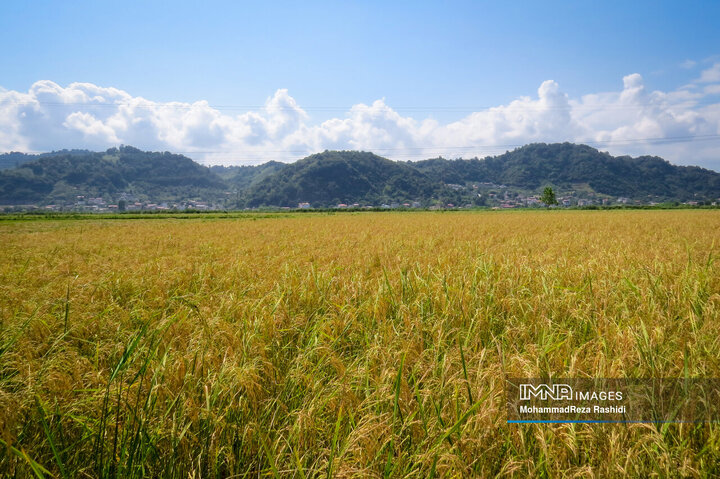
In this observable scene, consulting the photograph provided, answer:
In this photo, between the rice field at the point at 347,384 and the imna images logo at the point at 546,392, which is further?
the imna images logo at the point at 546,392

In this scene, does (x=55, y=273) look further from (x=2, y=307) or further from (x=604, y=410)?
(x=604, y=410)

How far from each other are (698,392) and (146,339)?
5698mm

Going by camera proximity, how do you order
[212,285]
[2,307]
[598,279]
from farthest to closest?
[212,285] → [598,279] → [2,307]

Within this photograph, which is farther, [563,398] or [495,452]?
[563,398]

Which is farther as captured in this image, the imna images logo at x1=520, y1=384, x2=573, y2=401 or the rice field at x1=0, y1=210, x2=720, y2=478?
the imna images logo at x1=520, y1=384, x2=573, y2=401

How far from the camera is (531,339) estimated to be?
3947 mm

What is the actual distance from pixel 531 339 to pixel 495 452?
2.10 metres

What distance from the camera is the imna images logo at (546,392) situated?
2.68m

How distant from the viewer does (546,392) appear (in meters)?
2.71

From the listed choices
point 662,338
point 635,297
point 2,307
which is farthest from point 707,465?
point 2,307

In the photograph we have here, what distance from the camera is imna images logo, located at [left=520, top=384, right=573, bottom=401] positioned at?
8.80 ft

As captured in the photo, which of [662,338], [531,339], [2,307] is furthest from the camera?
[2,307]

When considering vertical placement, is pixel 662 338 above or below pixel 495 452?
above

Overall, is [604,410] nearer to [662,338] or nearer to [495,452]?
[495,452]
